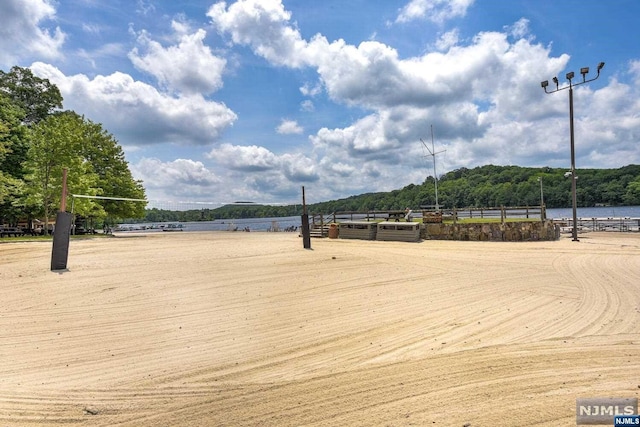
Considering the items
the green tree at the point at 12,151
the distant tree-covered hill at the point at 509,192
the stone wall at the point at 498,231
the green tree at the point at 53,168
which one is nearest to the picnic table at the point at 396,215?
the stone wall at the point at 498,231

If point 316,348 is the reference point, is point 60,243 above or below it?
above

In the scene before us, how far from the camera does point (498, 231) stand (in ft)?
67.7

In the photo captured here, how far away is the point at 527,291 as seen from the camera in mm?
8375

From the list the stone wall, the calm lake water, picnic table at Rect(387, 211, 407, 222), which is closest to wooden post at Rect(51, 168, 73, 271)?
the stone wall

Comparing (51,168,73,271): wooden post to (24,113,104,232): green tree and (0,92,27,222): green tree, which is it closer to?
(24,113,104,232): green tree

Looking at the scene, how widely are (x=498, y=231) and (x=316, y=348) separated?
1820 centimetres

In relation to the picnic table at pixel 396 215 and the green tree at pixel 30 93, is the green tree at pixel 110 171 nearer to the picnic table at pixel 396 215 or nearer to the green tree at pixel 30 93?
the green tree at pixel 30 93

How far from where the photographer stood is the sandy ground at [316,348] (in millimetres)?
3570

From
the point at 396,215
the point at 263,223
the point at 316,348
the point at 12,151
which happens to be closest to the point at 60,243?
the point at 316,348

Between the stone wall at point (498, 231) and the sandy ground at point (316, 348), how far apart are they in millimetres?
9623

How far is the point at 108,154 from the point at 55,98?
11803mm

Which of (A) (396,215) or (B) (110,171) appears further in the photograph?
(B) (110,171)

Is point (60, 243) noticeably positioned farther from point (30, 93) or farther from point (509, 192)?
point (509, 192)

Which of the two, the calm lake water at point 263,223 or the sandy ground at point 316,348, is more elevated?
the calm lake water at point 263,223
